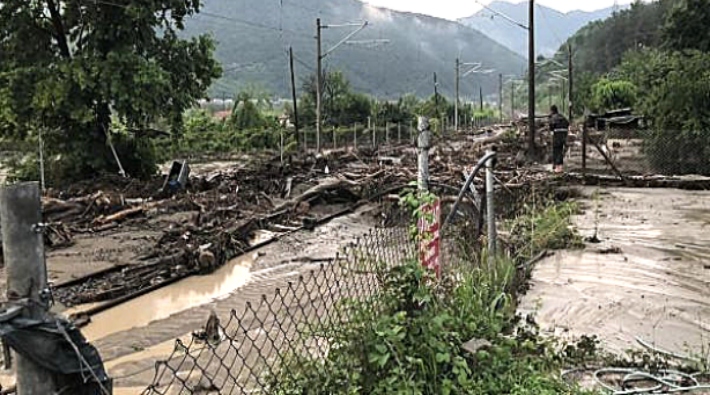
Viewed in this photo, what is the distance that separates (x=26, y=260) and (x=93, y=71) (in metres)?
19.5

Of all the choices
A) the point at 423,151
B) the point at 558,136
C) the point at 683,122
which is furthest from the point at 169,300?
the point at 683,122

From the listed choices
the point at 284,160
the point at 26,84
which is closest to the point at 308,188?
the point at 284,160

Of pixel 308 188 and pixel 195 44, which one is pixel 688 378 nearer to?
pixel 308 188

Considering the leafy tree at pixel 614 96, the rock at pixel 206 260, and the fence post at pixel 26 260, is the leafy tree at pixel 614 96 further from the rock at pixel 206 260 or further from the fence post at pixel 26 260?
the fence post at pixel 26 260

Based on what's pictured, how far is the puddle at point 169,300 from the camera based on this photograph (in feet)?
29.4

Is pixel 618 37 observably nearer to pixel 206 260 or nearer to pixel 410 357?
pixel 206 260

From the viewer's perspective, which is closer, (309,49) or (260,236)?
(260,236)

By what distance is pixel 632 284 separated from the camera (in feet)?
26.4

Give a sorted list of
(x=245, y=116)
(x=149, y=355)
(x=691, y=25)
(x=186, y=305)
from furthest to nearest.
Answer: (x=245, y=116), (x=691, y=25), (x=186, y=305), (x=149, y=355)

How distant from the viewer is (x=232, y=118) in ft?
159

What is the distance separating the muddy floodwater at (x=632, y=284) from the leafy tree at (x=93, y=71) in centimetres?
1392

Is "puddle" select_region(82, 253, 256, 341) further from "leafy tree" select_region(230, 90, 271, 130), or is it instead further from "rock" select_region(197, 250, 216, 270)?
"leafy tree" select_region(230, 90, 271, 130)

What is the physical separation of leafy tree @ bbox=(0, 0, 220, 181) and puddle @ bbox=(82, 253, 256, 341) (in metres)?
10.4

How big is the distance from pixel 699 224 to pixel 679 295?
205 inches
